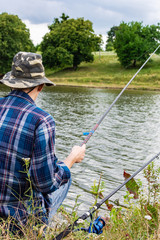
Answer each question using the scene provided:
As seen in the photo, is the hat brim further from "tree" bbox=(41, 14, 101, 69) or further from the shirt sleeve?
"tree" bbox=(41, 14, 101, 69)

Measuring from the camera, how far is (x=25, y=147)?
7.59 ft

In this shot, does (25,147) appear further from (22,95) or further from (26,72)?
(26,72)

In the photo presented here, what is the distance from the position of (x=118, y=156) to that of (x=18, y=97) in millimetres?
6712

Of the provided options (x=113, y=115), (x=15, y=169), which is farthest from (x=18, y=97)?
(x=113, y=115)

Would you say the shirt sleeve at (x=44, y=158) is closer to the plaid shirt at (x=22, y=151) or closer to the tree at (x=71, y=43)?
the plaid shirt at (x=22, y=151)

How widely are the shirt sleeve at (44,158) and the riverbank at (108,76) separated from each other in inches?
1400

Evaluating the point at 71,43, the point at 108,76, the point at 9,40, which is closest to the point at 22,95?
the point at 108,76

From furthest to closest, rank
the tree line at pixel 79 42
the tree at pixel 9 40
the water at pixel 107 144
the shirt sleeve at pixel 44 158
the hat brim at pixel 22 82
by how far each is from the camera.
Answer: the tree line at pixel 79 42
the tree at pixel 9 40
the water at pixel 107 144
the hat brim at pixel 22 82
the shirt sleeve at pixel 44 158

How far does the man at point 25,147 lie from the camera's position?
7.53 feet

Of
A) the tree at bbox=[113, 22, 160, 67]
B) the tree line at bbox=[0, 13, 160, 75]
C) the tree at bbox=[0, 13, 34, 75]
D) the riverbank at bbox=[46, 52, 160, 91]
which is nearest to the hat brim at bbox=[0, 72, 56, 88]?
the riverbank at bbox=[46, 52, 160, 91]

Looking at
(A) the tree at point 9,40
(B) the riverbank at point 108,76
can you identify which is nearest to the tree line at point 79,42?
(A) the tree at point 9,40

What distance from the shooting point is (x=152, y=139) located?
11359mm

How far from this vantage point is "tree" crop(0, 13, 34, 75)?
147ft

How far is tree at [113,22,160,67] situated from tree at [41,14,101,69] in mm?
4141
